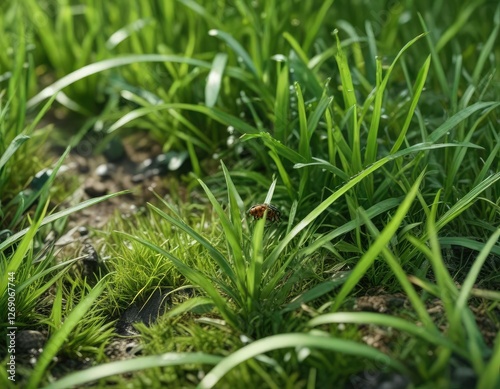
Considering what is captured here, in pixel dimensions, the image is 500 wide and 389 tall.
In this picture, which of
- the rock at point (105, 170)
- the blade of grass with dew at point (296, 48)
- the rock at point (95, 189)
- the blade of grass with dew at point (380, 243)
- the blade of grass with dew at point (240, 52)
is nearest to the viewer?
the blade of grass with dew at point (380, 243)

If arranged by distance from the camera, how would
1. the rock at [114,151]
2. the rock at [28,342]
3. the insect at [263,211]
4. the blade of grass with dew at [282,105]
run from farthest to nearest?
the rock at [114,151] < the blade of grass with dew at [282,105] < the insect at [263,211] < the rock at [28,342]

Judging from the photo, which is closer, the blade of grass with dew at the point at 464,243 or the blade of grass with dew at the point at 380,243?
the blade of grass with dew at the point at 380,243

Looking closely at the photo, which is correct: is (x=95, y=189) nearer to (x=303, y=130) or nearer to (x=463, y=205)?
(x=303, y=130)

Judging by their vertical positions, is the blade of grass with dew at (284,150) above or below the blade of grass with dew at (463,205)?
above

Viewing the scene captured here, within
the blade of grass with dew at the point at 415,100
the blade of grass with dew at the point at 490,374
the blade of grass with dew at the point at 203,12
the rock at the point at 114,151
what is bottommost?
the rock at the point at 114,151

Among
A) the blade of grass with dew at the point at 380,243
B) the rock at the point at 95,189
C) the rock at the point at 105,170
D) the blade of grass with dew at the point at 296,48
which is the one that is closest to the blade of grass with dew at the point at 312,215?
the blade of grass with dew at the point at 380,243

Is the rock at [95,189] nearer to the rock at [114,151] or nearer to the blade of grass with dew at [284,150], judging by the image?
the rock at [114,151]

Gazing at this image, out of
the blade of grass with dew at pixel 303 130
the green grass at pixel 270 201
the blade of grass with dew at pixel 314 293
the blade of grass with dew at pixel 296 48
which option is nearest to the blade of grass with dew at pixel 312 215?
the green grass at pixel 270 201
